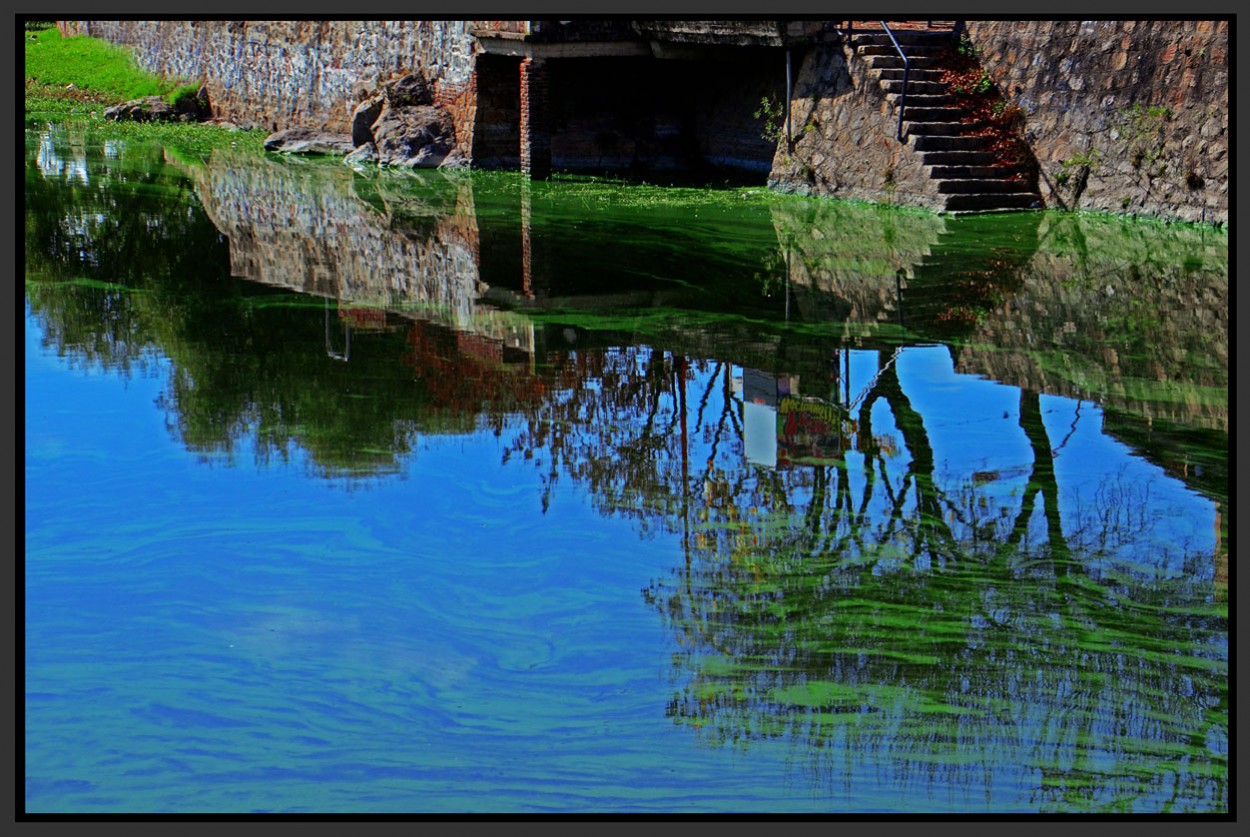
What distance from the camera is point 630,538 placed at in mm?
5691

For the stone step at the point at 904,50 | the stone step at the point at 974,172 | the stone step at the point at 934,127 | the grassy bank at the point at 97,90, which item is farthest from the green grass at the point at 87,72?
the stone step at the point at 974,172

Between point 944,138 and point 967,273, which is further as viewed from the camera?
point 944,138

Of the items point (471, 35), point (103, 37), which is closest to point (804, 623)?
point (471, 35)

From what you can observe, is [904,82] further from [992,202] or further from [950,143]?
[992,202]

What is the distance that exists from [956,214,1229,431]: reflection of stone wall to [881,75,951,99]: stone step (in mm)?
3293

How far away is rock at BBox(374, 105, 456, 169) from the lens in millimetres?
19828

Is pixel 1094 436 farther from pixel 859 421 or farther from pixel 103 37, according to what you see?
pixel 103 37

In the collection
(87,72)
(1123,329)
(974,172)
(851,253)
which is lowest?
(1123,329)

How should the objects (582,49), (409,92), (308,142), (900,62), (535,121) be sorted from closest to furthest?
(900,62) → (582,49) → (535,121) → (409,92) → (308,142)

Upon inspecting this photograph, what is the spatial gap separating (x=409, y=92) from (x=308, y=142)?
7.86 ft

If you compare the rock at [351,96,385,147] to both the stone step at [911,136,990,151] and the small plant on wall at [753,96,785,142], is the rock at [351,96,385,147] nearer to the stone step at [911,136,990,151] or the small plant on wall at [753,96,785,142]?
the small plant on wall at [753,96,785,142]

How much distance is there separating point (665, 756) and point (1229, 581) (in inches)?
94.7

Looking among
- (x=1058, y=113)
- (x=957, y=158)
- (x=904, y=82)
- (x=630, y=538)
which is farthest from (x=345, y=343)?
(x=1058, y=113)

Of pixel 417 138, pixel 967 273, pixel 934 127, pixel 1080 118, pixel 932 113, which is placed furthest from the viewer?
pixel 417 138
